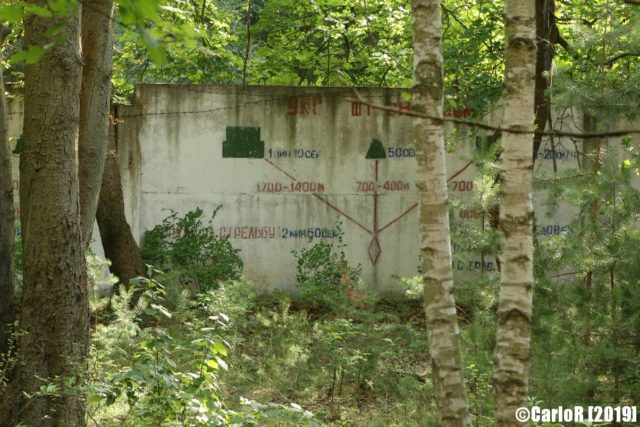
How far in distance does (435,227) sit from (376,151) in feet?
27.1

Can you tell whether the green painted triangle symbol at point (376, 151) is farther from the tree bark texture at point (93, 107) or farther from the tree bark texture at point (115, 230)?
the tree bark texture at point (93, 107)

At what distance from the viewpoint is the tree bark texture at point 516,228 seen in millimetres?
4457

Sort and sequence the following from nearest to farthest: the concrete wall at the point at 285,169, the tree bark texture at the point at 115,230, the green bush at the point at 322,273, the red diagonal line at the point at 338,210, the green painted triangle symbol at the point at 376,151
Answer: the tree bark texture at the point at 115,230 → the green bush at the point at 322,273 → the concrete wall at the point at 285,169 → the red diagonal line at the point at 338,210 → the green painted triangle symbol at the point at 376,151

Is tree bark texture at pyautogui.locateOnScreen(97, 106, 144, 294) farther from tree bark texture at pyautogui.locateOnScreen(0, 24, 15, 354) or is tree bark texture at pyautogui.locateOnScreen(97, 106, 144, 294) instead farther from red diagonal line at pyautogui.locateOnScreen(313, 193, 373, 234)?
tree bark texture at pyautogui.locateOnScreen(0, 24, 15, 354)

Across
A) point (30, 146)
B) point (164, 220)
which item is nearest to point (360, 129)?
point (164, 220)

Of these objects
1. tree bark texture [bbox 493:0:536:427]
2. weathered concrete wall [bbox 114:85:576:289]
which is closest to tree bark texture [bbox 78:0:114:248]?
tree bark texture [bbox 493:0:536:427]

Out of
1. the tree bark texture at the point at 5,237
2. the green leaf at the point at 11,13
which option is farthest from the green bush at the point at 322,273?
the green leaf at the point at 11,13

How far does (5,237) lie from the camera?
7391 millimetres

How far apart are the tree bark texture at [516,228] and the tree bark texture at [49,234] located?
318 centimetres

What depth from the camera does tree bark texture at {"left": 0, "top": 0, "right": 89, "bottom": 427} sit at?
6398 millimetres

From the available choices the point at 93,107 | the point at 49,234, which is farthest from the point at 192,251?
the point at 49,234

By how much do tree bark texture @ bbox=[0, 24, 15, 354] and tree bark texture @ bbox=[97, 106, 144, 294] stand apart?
144 inches

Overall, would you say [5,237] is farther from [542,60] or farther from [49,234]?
[542,60]

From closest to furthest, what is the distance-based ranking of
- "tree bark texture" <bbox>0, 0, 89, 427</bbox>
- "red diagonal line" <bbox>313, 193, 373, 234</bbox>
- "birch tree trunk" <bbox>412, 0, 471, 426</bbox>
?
"birch tree trunk" <bbox>412, 0, 471, 426</bbox> < "tree bark texture" <bbox>0, 0, 89, 427</bbox> < "red diagonal line" <bbox>313, 193, 373, 234</bbox>
